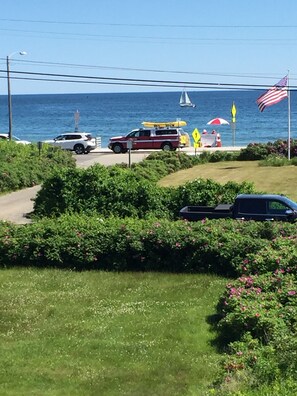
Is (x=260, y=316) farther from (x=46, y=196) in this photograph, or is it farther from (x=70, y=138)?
(x=70, y=138)

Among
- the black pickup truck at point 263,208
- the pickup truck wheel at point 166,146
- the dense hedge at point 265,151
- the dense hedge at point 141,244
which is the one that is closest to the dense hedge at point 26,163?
the dense hedge at point 265,151

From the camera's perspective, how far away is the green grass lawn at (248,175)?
30875mm

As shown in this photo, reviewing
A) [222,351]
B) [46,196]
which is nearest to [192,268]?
[222,351]

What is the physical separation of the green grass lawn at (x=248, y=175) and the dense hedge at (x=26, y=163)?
20.7 ft

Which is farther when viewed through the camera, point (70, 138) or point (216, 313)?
point (70, 138)

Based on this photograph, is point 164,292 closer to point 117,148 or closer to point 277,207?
point 277,207

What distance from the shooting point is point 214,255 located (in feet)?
54.4

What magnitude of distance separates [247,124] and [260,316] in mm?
100477

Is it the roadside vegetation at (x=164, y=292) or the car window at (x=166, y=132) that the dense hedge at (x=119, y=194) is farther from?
the car window at (x=166, y=132)

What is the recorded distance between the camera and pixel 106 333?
1253 centimetres

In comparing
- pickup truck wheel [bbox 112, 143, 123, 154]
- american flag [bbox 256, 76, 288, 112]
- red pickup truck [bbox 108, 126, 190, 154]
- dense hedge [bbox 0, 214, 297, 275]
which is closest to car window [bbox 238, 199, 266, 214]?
dense hedge [bbox 0, 214, 297, 275]

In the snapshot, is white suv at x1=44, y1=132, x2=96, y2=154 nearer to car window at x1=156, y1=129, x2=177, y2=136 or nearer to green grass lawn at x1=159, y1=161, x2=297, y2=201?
car window at x1=156, y1=129, x2=177, y2=136

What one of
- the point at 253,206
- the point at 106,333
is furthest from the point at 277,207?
the point at 106,333

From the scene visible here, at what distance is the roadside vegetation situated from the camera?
1023 centimetres
